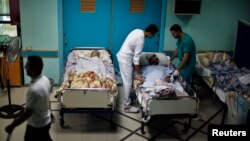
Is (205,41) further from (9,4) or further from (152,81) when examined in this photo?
(9,4)

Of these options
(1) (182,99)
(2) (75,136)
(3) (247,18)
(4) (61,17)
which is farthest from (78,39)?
(3) (247,18)

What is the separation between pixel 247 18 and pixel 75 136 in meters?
4.54

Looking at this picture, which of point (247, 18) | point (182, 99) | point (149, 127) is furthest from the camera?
point (247, 18)

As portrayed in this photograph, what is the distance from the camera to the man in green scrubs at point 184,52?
6.89m

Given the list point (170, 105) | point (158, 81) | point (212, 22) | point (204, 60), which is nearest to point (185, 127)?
point (170, 105)

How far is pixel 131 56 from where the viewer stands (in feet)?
22.8

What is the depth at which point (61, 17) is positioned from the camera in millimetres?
7648

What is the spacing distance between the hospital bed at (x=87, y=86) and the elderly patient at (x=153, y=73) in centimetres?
59

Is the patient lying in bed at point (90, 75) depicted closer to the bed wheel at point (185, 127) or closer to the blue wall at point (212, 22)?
the bed wheel at point (185, 127)

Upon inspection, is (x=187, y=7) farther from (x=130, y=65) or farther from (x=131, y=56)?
Result: (x=130, y=65)

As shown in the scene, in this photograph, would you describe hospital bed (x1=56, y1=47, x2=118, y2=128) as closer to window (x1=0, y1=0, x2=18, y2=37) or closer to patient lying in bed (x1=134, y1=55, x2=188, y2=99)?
patient lying in bed (x1=134, y1=55, x2=188, y2=99)

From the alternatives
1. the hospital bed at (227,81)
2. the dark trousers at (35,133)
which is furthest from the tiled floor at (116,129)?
the dark trousers at (35,133)

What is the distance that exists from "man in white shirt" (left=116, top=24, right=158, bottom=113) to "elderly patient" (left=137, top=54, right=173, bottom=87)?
0.21 m

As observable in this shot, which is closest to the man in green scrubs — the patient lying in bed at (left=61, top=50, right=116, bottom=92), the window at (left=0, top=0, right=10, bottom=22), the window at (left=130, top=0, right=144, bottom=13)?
the window at (left=130, top=0, right=144, bottom=13)
